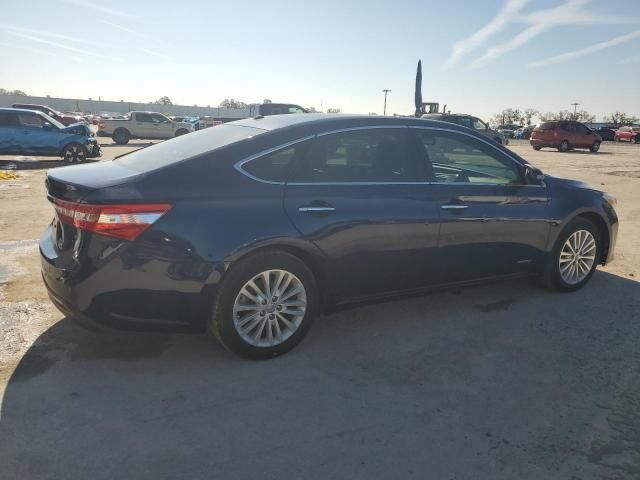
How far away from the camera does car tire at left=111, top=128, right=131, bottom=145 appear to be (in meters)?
27.2

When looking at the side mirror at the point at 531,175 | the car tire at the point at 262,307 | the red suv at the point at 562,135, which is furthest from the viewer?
the red suv at the point at 562,135

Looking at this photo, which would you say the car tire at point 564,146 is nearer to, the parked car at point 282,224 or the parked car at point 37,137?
the parked car at point 37,137

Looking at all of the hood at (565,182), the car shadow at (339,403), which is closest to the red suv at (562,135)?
the hood at (565,182)

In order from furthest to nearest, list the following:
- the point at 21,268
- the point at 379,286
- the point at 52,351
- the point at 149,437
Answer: the point at 21,268 < the point at 379,286 < the point at 52,351 < the point at 149,437

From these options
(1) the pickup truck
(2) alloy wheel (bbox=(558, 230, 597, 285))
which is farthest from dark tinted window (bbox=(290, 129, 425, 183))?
(1) the pickup truck

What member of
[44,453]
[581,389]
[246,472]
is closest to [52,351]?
[44,453]

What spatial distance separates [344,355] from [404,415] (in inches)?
30.8

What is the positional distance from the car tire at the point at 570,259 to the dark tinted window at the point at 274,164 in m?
2.73

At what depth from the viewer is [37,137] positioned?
49.7ft

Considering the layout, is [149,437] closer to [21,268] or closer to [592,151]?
[21,268]

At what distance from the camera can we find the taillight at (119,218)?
9.55 ft

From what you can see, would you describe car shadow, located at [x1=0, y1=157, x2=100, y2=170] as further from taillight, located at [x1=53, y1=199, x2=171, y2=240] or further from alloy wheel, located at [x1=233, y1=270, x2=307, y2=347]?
alloy wheel, located at [x1=233, y1=270, x2=307, y2=347]

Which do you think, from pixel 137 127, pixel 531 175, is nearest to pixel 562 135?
pixel 137 127

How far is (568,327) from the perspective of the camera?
409cm
